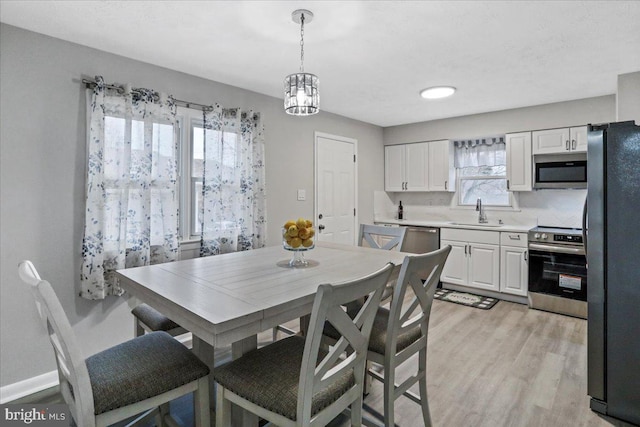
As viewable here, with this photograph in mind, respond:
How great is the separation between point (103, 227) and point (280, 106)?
2171 mm

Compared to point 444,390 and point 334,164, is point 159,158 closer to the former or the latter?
point 334,164

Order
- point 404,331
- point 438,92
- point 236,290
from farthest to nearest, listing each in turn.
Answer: point 438,92, point 404,331, point 236,290

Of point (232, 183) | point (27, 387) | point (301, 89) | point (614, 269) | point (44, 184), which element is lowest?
point (27, 387)

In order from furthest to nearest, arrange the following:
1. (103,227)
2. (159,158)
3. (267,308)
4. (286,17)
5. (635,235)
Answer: (159,158) < (103,227) < (286,17) < (635,235) < (267,308)

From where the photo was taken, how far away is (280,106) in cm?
375

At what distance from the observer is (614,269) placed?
1.96m

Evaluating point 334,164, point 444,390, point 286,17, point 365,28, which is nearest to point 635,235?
point 444,390

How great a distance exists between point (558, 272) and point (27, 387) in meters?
4.69

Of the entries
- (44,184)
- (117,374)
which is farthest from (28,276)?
(44,184)

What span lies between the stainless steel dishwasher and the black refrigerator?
2.37 m

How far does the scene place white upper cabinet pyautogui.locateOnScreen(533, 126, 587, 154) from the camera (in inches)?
146

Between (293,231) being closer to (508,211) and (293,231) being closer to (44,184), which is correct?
(44,184)

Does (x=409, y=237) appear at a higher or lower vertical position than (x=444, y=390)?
higher

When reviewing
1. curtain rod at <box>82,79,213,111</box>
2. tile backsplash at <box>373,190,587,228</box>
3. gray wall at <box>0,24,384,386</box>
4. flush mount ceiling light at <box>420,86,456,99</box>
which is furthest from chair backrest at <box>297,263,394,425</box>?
tile backsplash at <box>373,190,587,228</box>
